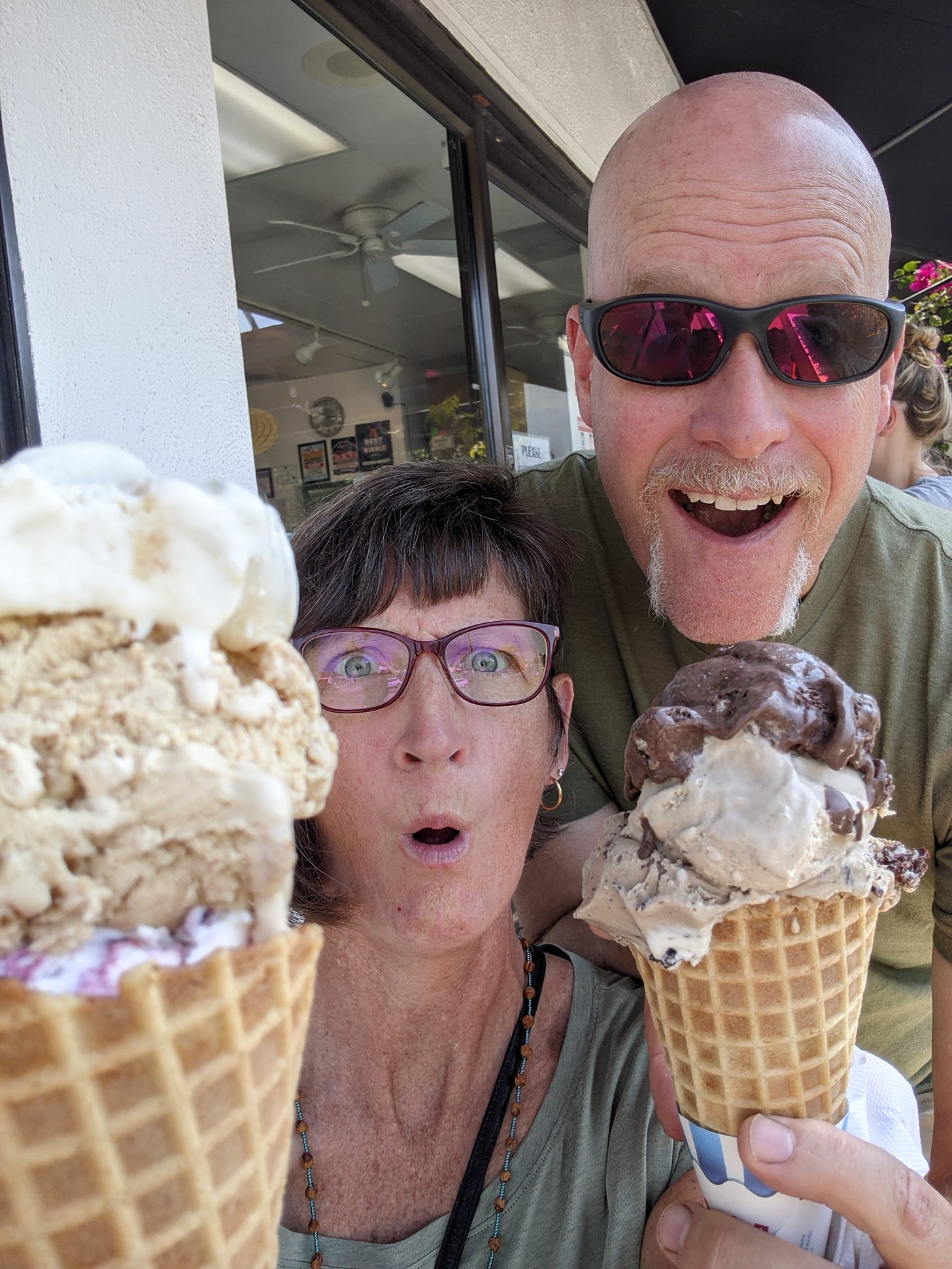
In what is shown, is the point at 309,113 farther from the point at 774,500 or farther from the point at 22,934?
the point at 22,934

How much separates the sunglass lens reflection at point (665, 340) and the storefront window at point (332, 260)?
196 centimetres

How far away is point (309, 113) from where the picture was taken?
14.1ft

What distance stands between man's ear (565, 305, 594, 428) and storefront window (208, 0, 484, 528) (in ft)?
5.00

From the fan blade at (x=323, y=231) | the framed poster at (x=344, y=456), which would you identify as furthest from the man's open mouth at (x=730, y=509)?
the fan blade at (x=323, y=231)

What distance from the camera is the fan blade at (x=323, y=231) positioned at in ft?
15.1

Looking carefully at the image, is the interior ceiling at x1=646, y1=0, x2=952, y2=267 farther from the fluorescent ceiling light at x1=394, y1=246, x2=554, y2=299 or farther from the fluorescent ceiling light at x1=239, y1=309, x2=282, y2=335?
the fluorescent ceiling light at x1=239, y1=309, x2=282, y2=335

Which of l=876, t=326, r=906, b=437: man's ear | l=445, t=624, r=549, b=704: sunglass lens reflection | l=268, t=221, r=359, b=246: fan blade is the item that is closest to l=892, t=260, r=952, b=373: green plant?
l=268, t=221, r=359, b=246: fan blade

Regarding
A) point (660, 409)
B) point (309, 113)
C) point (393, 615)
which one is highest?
point (309, 113)

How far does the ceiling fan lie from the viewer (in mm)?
4758

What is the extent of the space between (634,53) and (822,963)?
230 inches

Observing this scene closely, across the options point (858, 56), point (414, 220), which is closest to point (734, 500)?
point (414, 220)

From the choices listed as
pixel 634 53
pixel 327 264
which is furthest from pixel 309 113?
pixel 634 53

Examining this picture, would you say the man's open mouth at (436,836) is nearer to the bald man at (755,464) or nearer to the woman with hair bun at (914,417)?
the bald man at (755,464)

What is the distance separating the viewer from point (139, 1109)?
0.77m
